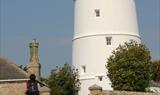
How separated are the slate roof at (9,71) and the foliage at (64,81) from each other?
10.3 metres

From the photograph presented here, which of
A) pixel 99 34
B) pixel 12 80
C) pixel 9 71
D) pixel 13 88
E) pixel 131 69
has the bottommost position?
pixel 13 88

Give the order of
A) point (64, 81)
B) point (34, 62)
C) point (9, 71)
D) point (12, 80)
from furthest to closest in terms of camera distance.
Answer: point (64, 81), point (34, 62), point (9, 71), point (12, 80)

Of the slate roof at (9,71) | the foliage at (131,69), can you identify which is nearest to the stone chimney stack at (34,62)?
the slate roof at (9,71)

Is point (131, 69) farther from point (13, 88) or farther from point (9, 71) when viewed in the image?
point (13, 88)

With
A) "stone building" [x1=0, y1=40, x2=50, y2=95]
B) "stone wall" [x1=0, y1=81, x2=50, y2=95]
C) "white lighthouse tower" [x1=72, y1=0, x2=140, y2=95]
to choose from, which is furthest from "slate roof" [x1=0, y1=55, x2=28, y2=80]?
"white lighthouse tower" [x1=72, y1=0, x2=140, y2=95]

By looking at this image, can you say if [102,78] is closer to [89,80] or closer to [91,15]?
[89,80]

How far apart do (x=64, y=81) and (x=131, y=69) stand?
24.2ft

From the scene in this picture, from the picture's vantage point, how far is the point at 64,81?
44.3 metres

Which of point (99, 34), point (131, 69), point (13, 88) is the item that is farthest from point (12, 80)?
point (99, 34)

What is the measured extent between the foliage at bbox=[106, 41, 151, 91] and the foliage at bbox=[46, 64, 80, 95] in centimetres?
521

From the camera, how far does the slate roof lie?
30.8 meters

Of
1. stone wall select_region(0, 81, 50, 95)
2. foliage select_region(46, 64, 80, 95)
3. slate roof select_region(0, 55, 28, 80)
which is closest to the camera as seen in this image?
stone wall select_region(0, 81, 50, 95)

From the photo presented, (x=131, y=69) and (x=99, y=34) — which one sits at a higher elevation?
(x=99, y=34)

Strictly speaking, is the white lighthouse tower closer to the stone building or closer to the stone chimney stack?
the stone chimney stack
